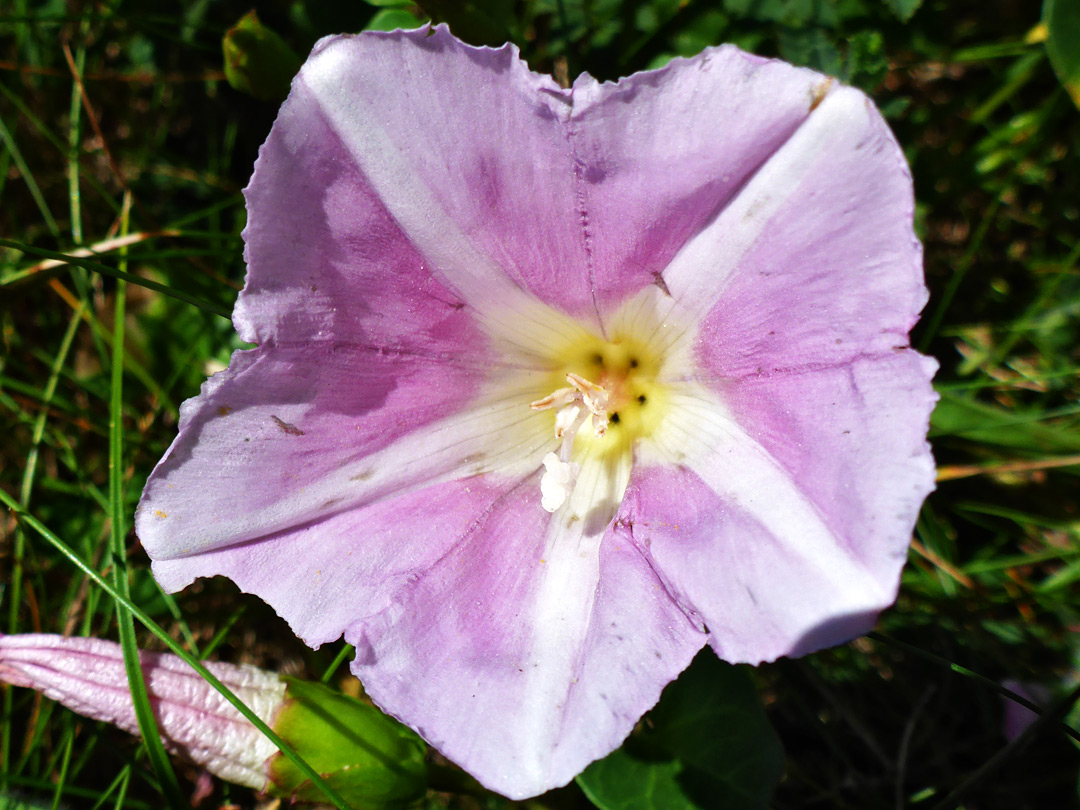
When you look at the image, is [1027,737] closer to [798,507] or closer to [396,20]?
[798,507]

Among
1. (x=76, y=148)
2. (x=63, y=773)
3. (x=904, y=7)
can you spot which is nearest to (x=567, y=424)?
(x=904, y=7)

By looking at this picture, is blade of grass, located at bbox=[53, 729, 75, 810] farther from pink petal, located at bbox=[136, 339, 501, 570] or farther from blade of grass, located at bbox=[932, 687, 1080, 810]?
blade of grass, located at bbox=[932, 687, 1080, 810]

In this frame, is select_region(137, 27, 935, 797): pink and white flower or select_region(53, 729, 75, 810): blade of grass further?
select_region(53, 729, 75, 810): blade of grass

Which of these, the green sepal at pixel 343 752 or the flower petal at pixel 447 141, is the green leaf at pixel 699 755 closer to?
the green sepal at pixel 343 752

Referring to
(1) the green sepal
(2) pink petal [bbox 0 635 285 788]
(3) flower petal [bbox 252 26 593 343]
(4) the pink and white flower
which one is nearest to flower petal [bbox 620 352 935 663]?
(4) the pink and white flower

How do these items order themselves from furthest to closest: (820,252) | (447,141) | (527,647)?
1. (527,647)
2. (447,141)
3. (820,252)

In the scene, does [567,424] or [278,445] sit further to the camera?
[567,424]

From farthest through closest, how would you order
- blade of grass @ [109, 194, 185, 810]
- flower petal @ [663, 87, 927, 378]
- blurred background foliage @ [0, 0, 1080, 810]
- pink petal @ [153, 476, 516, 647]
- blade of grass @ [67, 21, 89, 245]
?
blade of grass @ [67, 21, 89, 245], blurred background foliage @ [0, 0, 1080, 810], blade of grass @ [109, 194, 185, 810], pink petal @ [153, 476, 516, 647], flower petal @ [663, 87, 927, 378]

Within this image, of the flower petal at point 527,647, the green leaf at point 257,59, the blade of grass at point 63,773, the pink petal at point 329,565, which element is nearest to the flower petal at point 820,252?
the flower petal at point 527,647
